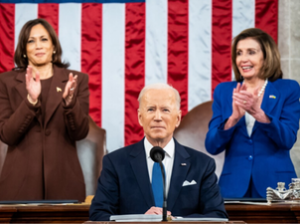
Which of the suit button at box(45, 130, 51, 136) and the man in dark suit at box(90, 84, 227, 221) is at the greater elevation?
the suit button at box(45, 130, 51, 136)

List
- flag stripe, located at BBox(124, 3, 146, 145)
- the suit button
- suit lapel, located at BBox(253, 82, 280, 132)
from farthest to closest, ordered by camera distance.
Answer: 1. flag stripe, located at BBox(124, 3, 146, 145)
2. the suit button
3. suit lapel, located at BBox(253, 82, 280, 132)

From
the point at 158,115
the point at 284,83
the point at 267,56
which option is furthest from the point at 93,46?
the point at 158,115

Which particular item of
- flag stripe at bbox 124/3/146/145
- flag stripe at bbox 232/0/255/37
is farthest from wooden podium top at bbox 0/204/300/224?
flag stripe at bbox 232/0/255/37

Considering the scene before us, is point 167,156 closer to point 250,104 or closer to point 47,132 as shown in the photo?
point 250,104

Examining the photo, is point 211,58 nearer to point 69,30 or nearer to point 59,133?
point 69,30

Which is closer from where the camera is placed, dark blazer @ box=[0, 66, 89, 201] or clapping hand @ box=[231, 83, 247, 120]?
clapping hand @ box=[231, 83, 247, 120]

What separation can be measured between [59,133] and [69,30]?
4.72 ft

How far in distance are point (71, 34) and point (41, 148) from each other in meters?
1.49

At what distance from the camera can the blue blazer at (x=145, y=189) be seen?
8.93 ft

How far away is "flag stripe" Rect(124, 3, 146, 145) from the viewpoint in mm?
5047

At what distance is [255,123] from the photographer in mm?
3631

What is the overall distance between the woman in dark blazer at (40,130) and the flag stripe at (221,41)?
1.45 metres

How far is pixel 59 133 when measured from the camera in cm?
394

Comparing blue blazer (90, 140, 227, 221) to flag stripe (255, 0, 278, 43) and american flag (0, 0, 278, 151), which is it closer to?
american flag (0, 0, 278, 151)
